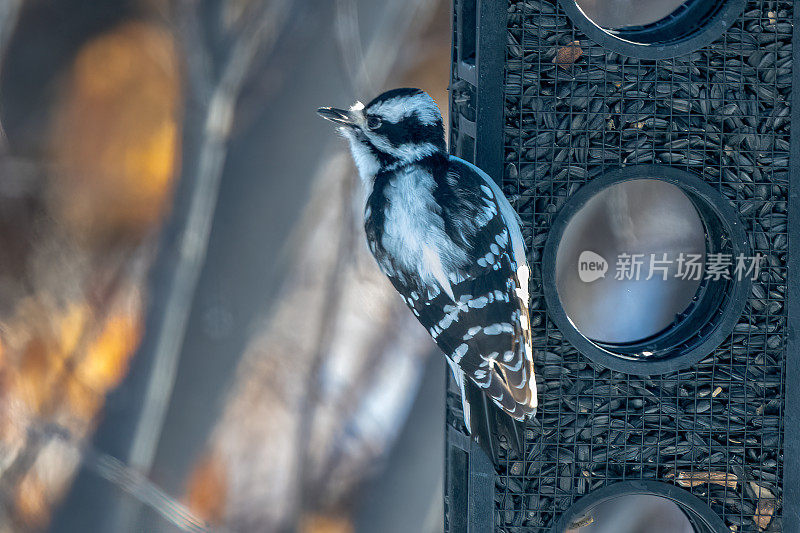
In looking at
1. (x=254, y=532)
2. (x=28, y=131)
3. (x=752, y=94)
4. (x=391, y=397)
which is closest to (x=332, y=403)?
(x=391, y=397)

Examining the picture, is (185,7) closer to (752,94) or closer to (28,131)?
(28,131)

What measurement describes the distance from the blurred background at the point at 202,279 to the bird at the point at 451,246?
657 mm

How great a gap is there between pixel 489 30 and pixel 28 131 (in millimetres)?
1093

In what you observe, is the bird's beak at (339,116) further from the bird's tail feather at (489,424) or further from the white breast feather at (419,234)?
the bird's tail feather at (489,424)

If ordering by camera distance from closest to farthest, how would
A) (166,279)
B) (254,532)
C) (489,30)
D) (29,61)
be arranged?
(489,30), (29,61), (166,279), (254,532)

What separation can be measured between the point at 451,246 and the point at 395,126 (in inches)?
7.6

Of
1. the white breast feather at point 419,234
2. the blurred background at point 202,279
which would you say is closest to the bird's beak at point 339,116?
the white breast feather at point 419,234

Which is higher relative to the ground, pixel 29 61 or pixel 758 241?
pixel 29 61

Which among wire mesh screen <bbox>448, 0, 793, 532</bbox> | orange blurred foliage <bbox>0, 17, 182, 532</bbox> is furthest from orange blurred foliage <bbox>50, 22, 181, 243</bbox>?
wire mesh screen <bbox>448, 0, 793, 532</bbox>

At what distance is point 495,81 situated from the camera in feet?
3.65

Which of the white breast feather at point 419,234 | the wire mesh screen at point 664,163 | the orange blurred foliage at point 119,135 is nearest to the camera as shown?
the white breast feather at point 419,234

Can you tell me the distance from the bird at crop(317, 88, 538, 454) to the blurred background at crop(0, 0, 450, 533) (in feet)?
2.16

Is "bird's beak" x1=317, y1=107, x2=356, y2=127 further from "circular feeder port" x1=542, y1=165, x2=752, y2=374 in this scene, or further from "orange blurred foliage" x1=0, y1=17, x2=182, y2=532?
"orange blurred foliage" x1=0, y1=17, x2=182, y2=532

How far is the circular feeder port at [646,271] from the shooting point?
1131mm
